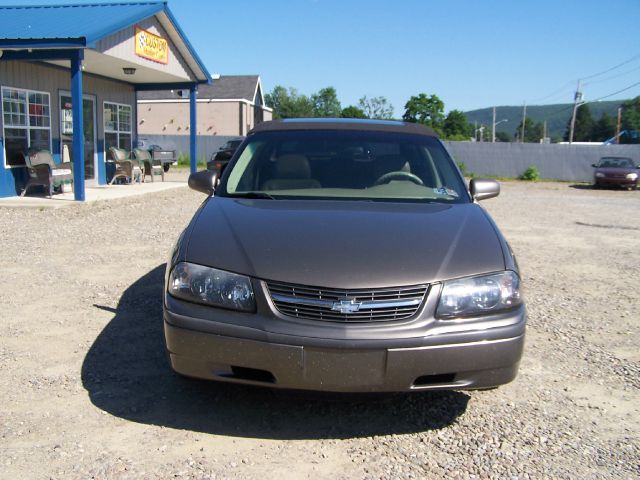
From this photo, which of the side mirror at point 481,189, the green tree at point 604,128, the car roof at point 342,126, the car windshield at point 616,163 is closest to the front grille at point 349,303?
the side mirror at point 481,189

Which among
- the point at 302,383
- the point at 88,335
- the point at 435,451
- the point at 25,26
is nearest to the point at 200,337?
the point at 302,383

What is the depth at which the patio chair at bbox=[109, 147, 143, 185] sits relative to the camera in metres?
17.1

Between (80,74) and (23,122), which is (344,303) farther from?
(23,122)

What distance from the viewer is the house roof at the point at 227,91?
140 feet

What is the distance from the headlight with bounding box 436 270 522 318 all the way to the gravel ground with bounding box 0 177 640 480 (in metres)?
0.69

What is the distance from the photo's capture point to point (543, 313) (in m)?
5.66

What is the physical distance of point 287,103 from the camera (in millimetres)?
75438

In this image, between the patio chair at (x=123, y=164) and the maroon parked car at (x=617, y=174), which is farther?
the maroon parked car at (x=617, y=174)

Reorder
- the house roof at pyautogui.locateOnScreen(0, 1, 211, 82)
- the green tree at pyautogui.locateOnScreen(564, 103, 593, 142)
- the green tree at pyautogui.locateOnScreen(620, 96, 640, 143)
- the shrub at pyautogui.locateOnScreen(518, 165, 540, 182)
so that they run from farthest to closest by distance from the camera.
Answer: the green tree at pyautogui.locateOnScreen(564, 103, 593, 142) → the green tree at pyautogui.locateOnScreen(620, 96, 640, 143) → the shrub at pyautogui.locateOnScreen(518, 165, 540, 182) → the house roof at pyautogui.locateOnScreen(0, 1, 211, 82)

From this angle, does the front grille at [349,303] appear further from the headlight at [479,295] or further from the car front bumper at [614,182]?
the car front bumper at [614,182]

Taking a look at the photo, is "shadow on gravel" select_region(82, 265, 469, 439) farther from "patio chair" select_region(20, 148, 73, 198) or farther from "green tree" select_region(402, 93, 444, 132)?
"green tree" select_region(402, 93, 444, 132)

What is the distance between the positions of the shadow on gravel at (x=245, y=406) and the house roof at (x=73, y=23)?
367 inches

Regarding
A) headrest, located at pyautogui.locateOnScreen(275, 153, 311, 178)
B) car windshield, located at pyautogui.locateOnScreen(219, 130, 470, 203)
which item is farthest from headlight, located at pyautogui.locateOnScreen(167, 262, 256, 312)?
headrest, located at pyautogui.locateOnScreen(275, 153, 311, 178)

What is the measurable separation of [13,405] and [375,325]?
216 cm
